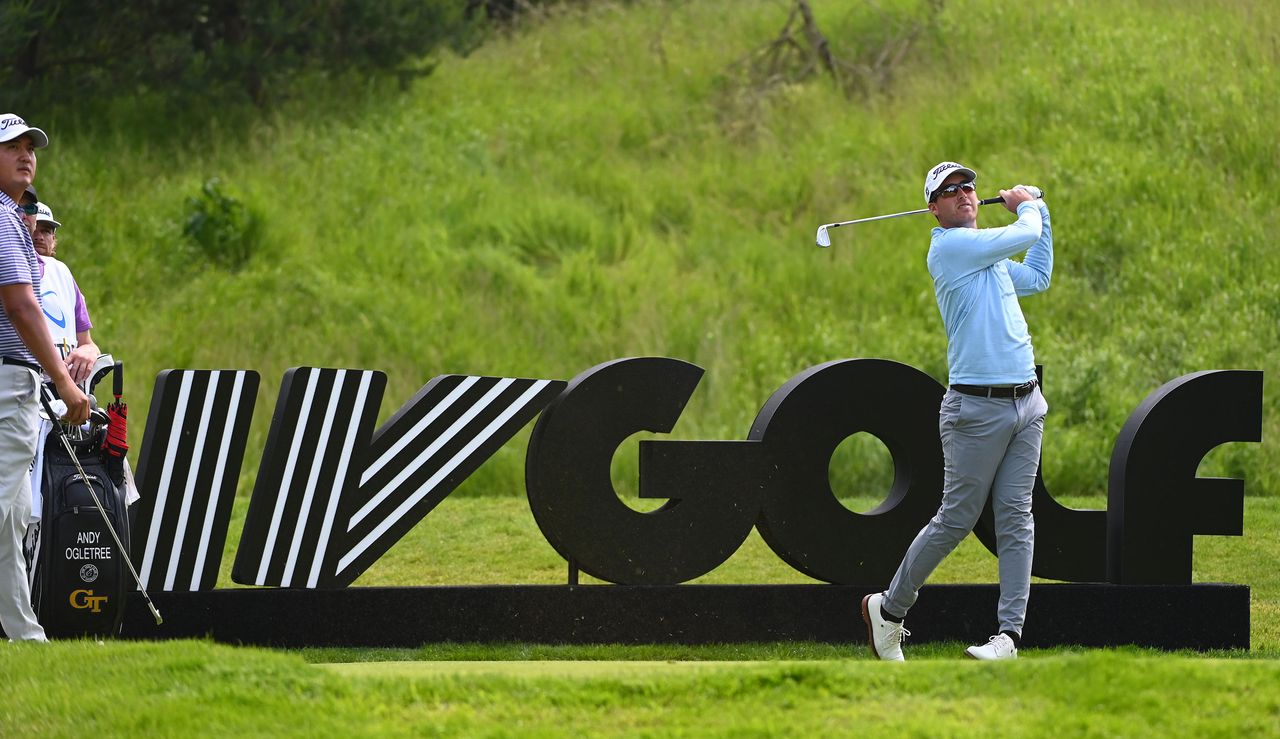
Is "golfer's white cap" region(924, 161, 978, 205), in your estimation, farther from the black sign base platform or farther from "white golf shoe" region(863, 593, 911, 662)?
the black sign base platform

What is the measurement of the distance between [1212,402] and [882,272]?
8.28m

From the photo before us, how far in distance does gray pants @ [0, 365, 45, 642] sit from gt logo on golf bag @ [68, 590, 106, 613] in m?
0.28

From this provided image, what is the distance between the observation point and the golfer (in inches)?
220

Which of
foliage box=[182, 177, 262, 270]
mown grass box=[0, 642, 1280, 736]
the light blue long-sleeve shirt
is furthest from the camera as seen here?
foliage box=[182, 177, 262, 270]

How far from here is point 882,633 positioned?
5809 mm

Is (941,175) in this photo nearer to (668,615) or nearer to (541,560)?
(668,615)

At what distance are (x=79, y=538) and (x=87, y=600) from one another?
0.82 feet

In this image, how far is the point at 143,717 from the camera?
166 inches

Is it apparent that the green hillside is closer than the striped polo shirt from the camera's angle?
No

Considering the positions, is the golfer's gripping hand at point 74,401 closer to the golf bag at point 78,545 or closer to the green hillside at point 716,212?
the golf bag at point 78,545

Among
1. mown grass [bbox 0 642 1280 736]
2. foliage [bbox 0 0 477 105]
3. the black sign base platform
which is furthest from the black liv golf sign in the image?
foliage [bbox 0 0 477 105]

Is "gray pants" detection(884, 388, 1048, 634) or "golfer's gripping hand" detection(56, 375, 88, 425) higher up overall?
"golfer's gripping hand" detection(56, 375, 88, 425)

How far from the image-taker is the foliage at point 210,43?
54.9 feet

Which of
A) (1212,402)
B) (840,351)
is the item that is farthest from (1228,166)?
(1212,402)
